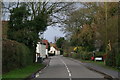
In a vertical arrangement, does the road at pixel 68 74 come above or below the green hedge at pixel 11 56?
below

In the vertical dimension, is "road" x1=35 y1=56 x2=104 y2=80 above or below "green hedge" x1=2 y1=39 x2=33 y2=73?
below

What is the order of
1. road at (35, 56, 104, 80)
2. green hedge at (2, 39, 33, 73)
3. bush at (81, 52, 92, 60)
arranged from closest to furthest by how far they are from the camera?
road at (35, 56, 104, 80)
green hedge at (2, 39, 33, 73)
bush at (81, 52, 92, 60)

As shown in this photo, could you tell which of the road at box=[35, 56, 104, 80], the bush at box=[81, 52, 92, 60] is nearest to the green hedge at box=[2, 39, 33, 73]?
the road at box=[35, 56, 104, 80]

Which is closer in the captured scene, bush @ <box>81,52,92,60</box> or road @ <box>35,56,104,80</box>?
road @ <box>35,56,104,80</box>

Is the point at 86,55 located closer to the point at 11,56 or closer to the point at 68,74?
the point at 68,74

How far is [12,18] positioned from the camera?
34469 millimetres

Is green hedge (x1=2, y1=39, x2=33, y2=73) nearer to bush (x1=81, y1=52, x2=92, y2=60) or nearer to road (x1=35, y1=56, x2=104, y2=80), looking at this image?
road (x1=35, y1=56, x2=104, y2=80)

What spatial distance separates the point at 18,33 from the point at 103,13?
14.2 m

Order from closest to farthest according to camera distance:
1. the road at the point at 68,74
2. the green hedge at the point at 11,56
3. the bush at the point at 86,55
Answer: the road at the point at 68,74 < the green hedge at the point at 11,56 < the bush at the point at 86,55

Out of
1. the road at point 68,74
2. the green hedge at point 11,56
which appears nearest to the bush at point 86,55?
the road at point 68,74

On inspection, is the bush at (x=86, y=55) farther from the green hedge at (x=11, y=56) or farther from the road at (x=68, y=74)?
the green hedge at (x=11, y=56)

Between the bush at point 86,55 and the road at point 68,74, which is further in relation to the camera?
the bush at point 86,55

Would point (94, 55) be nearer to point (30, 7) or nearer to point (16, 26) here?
point (30, 7)

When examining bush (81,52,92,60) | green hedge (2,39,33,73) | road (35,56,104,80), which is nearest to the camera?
road (35,56,104,80)
